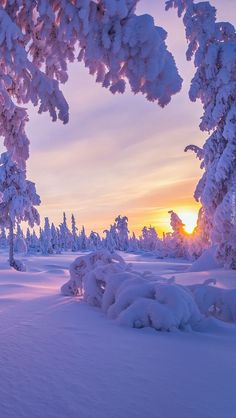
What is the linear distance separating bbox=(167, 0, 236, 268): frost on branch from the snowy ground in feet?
32.9

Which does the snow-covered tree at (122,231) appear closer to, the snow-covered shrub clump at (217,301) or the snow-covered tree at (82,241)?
the snow-covered tree at (82,241)

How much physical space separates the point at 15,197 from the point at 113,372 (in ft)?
82.7

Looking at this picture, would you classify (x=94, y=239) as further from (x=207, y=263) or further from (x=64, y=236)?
(x=207, y=263)

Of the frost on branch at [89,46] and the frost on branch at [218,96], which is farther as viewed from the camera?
the frost on branch at [218,96]

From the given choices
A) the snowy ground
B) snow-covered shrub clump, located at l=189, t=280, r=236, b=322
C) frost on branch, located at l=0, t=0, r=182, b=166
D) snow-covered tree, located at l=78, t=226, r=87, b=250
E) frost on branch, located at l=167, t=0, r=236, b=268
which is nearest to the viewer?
the snowy ground

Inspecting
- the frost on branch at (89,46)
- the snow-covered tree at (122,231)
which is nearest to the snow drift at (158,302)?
the frost on branch at (89,46)

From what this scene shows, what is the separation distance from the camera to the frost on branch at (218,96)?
14805 millimetres

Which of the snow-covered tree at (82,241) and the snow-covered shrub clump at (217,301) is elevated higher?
the snow-covered tree at (82,241)

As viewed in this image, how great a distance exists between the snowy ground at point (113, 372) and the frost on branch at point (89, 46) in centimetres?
276

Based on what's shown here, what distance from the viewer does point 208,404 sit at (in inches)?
106

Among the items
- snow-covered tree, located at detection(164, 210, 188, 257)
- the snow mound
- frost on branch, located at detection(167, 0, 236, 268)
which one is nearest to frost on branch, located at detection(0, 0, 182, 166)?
frost on branch, located at detection(167, 0, 236, 268)

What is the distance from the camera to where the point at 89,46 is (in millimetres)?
4395

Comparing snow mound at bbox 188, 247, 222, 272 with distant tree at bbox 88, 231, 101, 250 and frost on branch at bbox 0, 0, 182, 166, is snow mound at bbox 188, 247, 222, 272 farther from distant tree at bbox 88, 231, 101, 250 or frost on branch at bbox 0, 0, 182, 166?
distant tree at bbox 88, 231, 101, 250

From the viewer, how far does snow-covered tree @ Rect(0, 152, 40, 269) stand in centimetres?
2725
